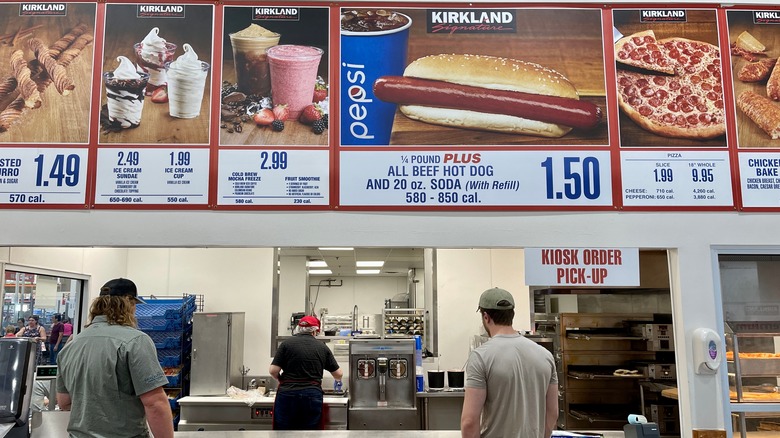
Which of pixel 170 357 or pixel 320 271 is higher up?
pixel 320 271

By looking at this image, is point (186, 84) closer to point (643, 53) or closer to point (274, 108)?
point (274, 108)

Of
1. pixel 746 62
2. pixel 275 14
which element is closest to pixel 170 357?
pixel 275 14

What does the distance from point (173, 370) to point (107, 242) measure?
338 centimetres

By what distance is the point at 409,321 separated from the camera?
289 inches

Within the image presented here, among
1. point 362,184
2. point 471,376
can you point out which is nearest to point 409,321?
point 362,184

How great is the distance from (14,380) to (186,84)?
1.77 m

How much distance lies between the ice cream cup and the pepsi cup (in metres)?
1.16

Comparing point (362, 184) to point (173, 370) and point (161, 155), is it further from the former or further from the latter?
point (173, 370)

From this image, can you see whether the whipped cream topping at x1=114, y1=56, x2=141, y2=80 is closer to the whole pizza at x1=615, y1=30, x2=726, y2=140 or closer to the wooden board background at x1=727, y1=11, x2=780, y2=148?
the whole pizza at x1=615, y1=30, x2=726, y2=140

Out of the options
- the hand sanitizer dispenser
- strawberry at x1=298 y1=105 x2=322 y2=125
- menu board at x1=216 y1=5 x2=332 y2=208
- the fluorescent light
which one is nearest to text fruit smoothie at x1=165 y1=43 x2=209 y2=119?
menu board at x1=216 y1=5 x2=332 y2=208

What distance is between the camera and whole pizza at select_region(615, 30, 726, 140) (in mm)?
3330

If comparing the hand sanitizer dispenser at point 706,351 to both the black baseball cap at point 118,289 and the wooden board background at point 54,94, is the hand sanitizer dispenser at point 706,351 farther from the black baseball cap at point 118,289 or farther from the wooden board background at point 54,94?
the wooden board background at point 54,94

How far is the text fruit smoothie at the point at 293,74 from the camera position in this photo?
3320mm

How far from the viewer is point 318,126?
3297 mm
